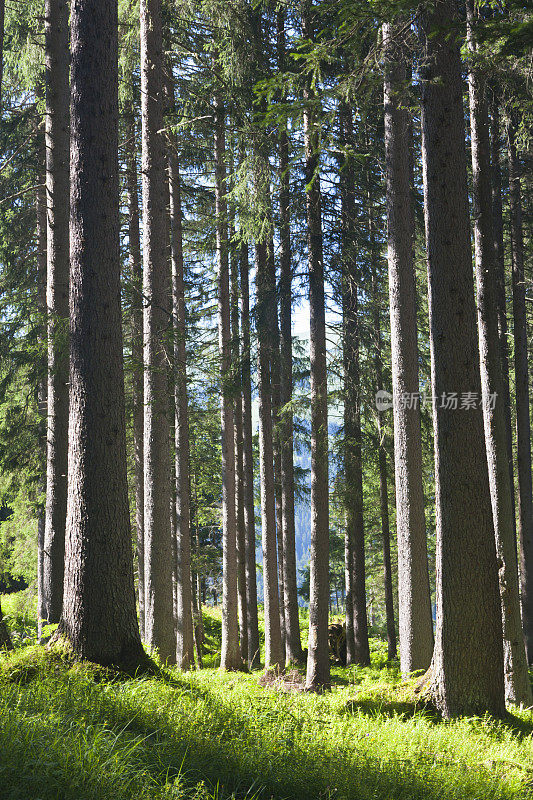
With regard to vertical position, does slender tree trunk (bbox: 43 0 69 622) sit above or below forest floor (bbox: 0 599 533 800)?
above

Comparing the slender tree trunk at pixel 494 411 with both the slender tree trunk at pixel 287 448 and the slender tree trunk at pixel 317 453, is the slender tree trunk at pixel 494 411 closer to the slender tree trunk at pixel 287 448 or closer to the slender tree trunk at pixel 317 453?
the slender tree trunk at pixel 317 453

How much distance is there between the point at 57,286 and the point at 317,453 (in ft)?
16.8

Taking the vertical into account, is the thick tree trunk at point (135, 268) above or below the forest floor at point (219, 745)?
above

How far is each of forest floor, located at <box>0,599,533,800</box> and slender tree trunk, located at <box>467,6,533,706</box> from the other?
210 centimetres

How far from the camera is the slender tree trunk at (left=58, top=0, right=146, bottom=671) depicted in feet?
19.0

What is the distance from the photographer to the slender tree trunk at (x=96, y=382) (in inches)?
228

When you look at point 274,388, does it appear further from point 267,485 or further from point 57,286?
point 57,286

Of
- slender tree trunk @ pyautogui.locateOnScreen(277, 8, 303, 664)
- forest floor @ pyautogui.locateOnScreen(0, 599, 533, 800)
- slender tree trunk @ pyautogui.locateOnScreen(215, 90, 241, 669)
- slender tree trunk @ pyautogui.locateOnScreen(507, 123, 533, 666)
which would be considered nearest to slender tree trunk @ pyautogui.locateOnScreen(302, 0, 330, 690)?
slender tree trunk @ pyautogui.locateOnScreen(277, 8, 303, 664)

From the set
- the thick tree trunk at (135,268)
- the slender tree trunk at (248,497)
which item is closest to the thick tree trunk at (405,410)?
the thick tree trunk at (135,268)

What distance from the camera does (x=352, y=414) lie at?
477 inches

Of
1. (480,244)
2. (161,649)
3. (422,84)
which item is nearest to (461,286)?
(422,84)

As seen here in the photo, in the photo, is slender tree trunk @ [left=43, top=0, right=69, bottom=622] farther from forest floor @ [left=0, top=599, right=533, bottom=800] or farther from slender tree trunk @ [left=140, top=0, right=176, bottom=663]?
forest floor @ [left=0, top=599, right=533, bottom=800]

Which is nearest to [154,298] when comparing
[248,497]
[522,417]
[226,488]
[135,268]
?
[226,488]

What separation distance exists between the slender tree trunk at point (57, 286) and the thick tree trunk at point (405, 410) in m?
4.53
